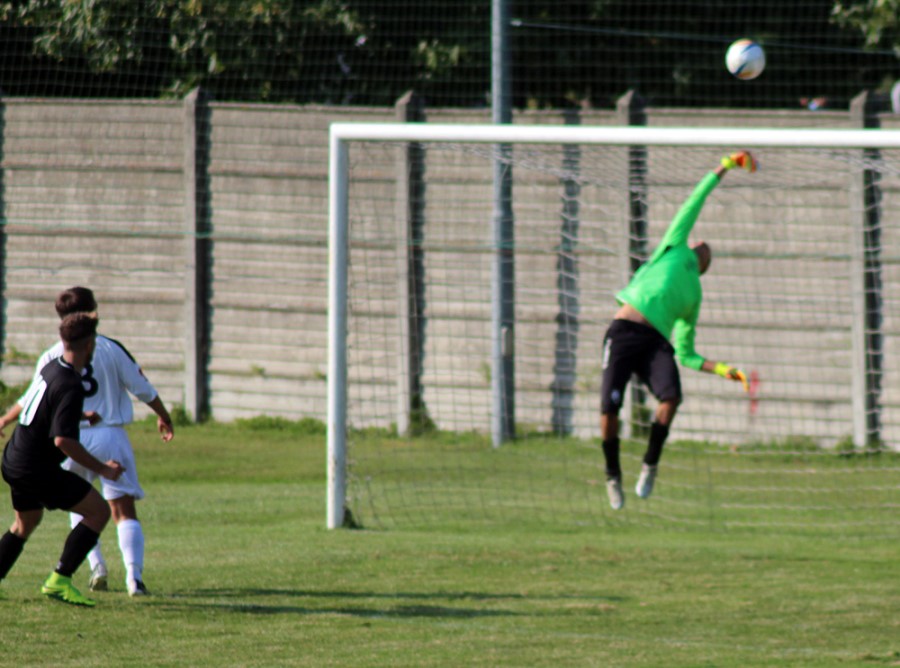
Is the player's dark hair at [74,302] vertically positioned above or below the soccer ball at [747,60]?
below

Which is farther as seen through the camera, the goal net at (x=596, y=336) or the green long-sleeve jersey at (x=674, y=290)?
the goal net at (x=596, y=336)

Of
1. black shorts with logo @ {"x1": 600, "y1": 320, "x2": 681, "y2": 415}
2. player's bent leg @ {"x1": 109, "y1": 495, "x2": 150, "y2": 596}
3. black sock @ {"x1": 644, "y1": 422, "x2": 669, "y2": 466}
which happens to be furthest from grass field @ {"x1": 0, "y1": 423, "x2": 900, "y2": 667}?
black shorts with logo @ {"x1": 600, "y1": 320, "x2": 681, "y2": 415}

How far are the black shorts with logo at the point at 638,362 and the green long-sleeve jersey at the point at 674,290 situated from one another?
0.27 ft

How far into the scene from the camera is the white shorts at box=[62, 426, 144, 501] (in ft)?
26.8

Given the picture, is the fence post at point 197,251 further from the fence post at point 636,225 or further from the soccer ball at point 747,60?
the soccer ball at point 747,60

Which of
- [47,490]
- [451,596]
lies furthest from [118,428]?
[451,596]

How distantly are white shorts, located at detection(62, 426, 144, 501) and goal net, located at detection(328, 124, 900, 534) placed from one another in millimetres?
3573

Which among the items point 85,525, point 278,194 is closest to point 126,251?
point 278,194

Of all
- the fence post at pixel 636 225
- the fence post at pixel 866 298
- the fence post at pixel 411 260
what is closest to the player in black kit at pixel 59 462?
the fence post at pixel 411 260

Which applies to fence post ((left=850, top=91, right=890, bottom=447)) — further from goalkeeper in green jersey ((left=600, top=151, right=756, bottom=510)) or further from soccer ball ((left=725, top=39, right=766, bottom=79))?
goalkeeper in green jersey ((left=600, top=151, right=756, bottom=510))

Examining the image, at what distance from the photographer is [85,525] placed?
308 inches

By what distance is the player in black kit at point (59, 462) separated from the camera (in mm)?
7434

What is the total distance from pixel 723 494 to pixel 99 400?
6.07 m

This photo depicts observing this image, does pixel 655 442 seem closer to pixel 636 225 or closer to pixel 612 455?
pixel 612 455
